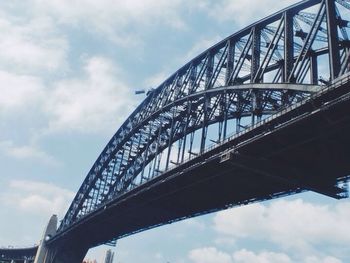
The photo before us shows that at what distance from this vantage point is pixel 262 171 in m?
35.8

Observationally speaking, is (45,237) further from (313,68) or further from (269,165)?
(313,68)

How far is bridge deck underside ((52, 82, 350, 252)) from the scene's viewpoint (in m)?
30.1

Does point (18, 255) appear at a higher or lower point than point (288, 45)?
lower

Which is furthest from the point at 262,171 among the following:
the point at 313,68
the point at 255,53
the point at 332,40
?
the point at 332,40

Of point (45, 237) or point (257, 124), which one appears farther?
point (45, 237)

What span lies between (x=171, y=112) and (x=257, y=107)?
71.3 feet

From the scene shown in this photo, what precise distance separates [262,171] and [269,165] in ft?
2.46

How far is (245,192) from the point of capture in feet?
148

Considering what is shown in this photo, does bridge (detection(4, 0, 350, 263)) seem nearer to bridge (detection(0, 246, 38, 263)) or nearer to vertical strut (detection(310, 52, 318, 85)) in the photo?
vertical strut (detection(310, 52, 318, 85))

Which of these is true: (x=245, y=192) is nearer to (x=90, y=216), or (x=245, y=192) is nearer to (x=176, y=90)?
(x=176, y=90)

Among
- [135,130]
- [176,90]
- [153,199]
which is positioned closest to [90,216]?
[135,130]

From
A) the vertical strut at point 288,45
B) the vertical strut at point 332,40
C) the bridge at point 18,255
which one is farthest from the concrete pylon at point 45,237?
the vertical strut at point 332,40

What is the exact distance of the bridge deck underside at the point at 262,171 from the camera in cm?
3011

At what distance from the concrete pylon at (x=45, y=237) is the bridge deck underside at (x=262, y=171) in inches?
1676
